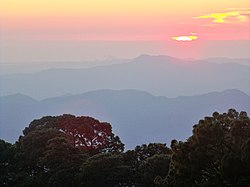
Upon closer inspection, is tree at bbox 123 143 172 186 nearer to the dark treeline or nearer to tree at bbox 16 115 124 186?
the dark treeline

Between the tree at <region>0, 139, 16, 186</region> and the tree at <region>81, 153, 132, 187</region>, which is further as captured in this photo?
the tree at <region>0, 139, 16, 186</region>

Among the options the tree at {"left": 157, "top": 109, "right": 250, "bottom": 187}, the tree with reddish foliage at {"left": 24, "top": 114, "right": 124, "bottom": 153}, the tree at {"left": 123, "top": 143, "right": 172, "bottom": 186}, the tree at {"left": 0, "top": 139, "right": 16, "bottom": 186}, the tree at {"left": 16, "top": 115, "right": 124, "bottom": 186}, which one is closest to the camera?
the tree at {"left": 157, "top": 109, "right": 250, "bottom": 187}

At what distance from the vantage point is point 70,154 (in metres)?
23.2

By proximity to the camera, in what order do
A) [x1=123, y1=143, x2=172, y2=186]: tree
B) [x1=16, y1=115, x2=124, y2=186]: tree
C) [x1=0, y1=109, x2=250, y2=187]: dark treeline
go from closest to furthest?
[x1=0, y1=109, x2=250, y2=187]: dark treeline < [x1=123, y1=143, x2=172, y2=186]: tree < [x1=16, y1=115, x2=124, y2=186]: tree

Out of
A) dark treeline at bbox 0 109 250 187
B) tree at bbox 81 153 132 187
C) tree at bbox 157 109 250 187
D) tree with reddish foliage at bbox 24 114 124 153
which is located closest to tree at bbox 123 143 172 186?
dark treeline at bbox 0 109 250 187

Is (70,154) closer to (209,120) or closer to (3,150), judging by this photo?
(3,150)

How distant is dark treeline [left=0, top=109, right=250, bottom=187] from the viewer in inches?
512

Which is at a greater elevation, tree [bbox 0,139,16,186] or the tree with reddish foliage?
the tree with reddish foliage

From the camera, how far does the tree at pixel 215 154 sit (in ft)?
40.9

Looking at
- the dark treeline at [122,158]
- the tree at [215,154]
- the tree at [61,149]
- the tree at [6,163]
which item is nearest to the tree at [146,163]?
the dark treeline at [122,158]

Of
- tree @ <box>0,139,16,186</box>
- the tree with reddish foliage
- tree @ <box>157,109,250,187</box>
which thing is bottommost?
tree @ <box>157,109,250,187</box>

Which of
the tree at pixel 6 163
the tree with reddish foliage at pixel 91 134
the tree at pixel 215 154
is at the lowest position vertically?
the tree at pixel 215 154

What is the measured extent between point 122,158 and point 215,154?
30.1 ft

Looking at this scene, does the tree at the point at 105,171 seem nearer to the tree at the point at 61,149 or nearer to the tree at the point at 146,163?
the tree at the point at 146,163
